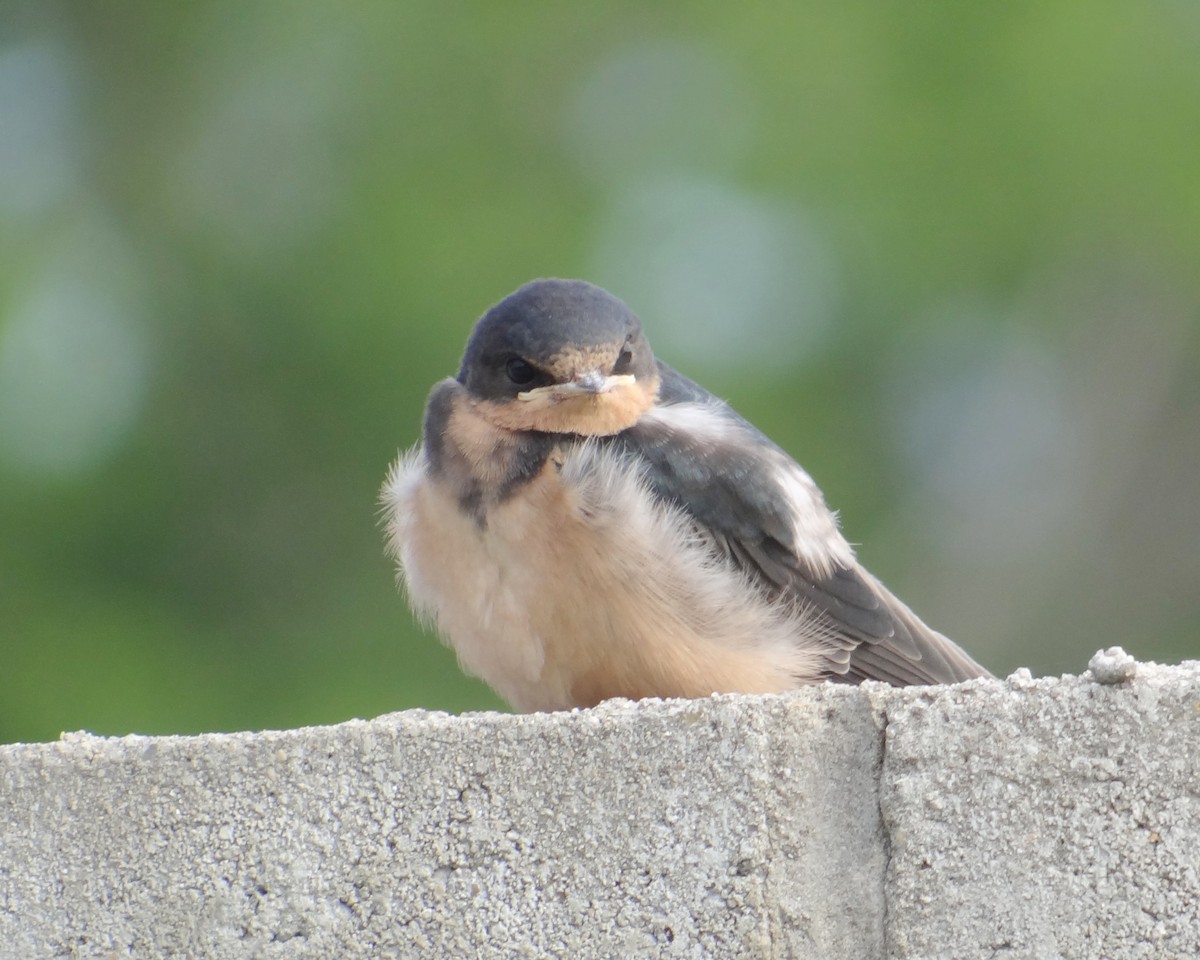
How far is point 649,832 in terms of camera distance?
1794 mm

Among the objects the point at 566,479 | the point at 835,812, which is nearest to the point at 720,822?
the point at 835,812

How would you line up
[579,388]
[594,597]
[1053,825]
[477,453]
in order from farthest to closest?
1. [579,388]
2. [477,453]
3. [594,597]
4. [1053,825]

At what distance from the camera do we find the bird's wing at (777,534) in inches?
127

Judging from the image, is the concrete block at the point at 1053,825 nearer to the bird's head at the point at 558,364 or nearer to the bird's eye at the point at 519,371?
the bird's head at the point at 558,364

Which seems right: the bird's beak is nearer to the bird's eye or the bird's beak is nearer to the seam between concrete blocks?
the bird's eye

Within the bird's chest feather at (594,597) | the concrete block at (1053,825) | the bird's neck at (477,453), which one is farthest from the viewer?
the bird's neck at (477,453)

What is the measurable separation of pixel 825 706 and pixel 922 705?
0.10 metres

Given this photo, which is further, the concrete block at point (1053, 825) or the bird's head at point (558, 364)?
the bird's head at point (558, 364)

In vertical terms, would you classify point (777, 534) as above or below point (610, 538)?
above

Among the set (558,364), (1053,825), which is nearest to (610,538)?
(558,364)

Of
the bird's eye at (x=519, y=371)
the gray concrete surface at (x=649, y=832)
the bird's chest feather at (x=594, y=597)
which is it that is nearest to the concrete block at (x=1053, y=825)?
the gray concrete surface at (x=649, y=832)

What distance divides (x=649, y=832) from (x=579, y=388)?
5.37 ft

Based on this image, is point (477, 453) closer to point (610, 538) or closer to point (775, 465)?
point (610, 538)

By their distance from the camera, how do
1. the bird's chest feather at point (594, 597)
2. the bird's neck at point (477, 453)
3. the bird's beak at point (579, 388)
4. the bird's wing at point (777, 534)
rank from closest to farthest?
the bird's chest feather at point (594, 597), the bird's neck at point (477, 453), the bird's wing at point (777, 534), the bird's beak at point (579, 388)
